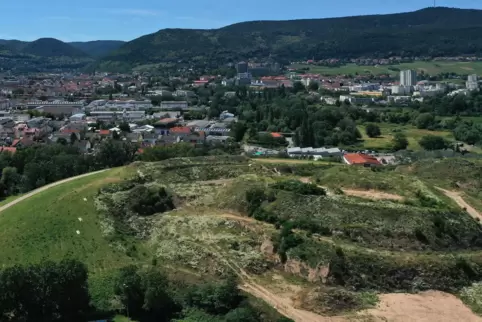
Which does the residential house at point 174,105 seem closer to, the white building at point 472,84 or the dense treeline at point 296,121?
the dense treeline at point 296,121

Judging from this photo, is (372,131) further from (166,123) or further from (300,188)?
(300,188)

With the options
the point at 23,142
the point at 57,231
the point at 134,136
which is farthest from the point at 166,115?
the point at 57,231

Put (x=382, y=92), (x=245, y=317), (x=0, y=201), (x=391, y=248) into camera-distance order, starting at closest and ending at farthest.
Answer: (x=245, y=317), (x=391, y=248), (x=0, y=201), (x=382, y=92)

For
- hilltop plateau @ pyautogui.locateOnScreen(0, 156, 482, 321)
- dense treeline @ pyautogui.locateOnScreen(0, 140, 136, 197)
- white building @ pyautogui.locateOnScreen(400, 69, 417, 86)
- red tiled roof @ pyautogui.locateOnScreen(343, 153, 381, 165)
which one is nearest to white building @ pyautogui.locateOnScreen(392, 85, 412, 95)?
white building @ pyautogui.locateOnScreen(400, 69, 417, 86)

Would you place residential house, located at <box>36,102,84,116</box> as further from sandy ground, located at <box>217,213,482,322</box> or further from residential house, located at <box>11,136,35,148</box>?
sandy ground, located at <box>217,213,482,322</box>

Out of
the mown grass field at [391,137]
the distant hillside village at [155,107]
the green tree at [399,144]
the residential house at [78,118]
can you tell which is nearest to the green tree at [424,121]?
the mown grass field at [391,137]

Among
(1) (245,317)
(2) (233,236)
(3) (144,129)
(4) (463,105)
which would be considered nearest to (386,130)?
(4) (463,105)

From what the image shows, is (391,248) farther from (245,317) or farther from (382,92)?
(382,92)
